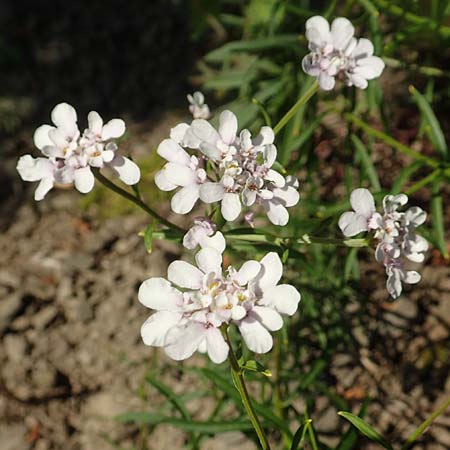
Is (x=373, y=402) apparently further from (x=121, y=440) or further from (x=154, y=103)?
(x=154, y=103)

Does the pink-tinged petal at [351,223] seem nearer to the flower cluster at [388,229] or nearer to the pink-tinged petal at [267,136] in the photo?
the flower cluster at [388,229]

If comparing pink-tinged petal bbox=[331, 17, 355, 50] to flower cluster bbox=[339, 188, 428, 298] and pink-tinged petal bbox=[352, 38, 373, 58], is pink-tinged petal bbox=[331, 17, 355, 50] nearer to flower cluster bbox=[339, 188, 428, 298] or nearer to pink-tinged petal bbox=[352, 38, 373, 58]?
pink-tinged petal bbox=[352, 38, 373, 58]

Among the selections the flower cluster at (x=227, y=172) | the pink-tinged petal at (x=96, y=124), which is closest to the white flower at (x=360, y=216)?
the flower cluster at (x=227, y=172)

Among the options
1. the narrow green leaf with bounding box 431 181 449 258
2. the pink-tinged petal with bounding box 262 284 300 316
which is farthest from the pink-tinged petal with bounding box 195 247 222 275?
the narrow green leaf with bounding box 431 181 449 258

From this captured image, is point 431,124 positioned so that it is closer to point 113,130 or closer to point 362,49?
point 362,49

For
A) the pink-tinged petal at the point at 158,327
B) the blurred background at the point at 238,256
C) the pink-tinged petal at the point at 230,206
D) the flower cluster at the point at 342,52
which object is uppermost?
the flower cluster at the point at 342,52

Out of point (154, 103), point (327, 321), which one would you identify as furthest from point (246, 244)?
point (154, 103)
